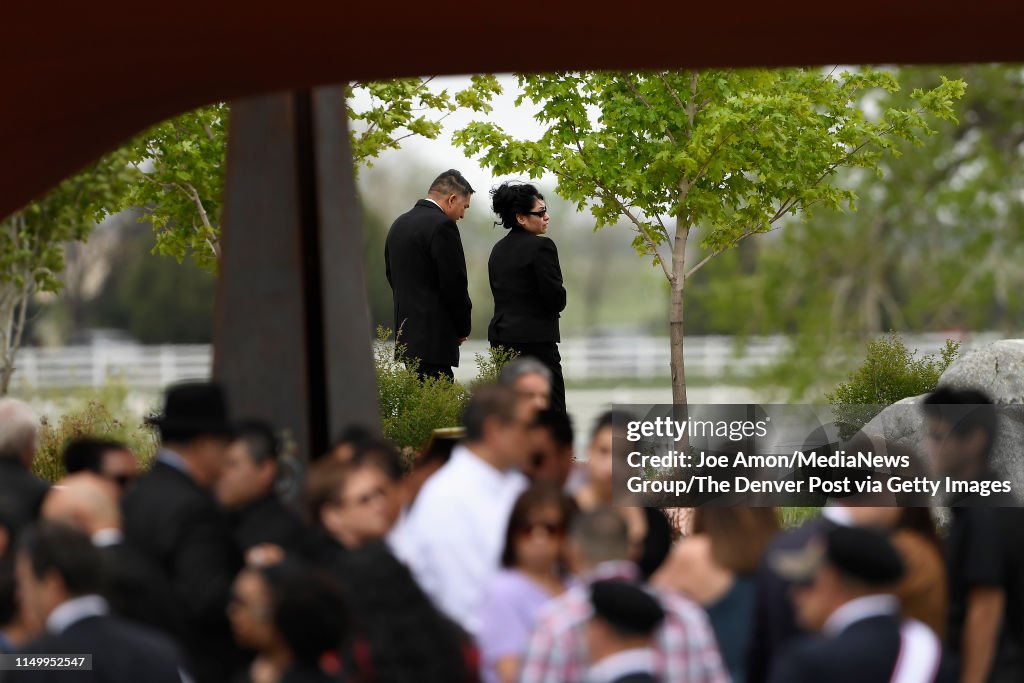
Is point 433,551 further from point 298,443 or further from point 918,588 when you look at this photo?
point 298,443

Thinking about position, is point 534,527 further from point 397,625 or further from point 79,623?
point 79,623

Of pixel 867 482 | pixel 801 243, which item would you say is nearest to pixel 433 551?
pixel 867 482

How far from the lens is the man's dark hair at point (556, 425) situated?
18.7 feet

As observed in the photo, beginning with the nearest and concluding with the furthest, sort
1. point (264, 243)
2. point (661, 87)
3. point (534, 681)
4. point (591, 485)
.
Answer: point (534, 681) → point (591, 485) → point (264, 243) → point (661, 87)

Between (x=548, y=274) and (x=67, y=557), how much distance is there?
6.23 meters

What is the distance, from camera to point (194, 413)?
5.32 m

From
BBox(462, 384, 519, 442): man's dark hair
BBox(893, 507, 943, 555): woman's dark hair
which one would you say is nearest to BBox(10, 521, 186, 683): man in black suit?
BBox(462, 384, 519, 442): man's dark hair

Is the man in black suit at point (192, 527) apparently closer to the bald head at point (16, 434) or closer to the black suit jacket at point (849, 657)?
the bald head at point (16, 434)

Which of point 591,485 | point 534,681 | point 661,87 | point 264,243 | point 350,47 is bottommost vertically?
point 534,681

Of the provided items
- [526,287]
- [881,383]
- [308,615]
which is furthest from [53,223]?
[308,615]

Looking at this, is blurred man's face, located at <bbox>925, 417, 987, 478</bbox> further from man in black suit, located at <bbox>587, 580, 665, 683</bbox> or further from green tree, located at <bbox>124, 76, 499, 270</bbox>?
green tree, located at <bbox>124, 76, 499, 270</bbox>

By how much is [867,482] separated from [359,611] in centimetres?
Answer: 183

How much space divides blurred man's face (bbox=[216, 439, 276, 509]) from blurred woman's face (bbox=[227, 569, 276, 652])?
62cm

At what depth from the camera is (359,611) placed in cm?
412
